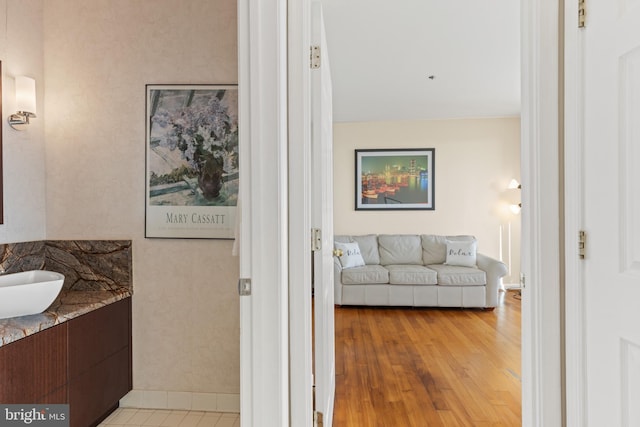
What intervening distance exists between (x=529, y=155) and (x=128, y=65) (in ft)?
7.12

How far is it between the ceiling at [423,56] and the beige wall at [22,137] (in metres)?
1.76

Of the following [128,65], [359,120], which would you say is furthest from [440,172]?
[128,65]

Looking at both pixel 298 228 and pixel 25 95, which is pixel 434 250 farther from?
pixel 25 95

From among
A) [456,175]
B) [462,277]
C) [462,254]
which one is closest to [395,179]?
[456,175]

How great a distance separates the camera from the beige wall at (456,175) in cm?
500

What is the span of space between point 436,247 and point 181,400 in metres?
3.68

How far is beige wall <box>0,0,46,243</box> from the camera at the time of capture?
5.90 ft

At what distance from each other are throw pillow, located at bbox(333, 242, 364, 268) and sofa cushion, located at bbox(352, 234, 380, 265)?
0.16 meters

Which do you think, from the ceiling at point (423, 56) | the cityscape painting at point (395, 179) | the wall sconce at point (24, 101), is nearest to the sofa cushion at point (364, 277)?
the cityscape painting at point (395, 179)

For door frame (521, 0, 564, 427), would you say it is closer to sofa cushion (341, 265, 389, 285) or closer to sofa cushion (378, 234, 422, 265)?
sofa cushion (341, 265, 389, 285)

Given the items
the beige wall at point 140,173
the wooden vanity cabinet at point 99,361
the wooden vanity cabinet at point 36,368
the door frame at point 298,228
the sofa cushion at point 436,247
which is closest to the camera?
the door frame at point 298,228

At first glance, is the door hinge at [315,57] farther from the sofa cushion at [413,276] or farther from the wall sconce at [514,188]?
the wall sconce at [514,188]
